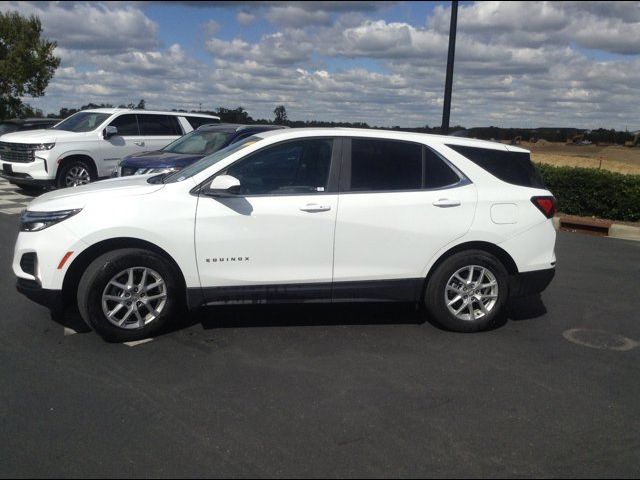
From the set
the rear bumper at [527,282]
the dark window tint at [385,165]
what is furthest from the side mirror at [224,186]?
the rear bumper at [527,282]

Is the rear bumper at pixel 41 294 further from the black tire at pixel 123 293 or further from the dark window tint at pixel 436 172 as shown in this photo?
the dark window tint at pixel 436 172

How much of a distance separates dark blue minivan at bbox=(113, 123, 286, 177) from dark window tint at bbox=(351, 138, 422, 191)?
5.46 metres

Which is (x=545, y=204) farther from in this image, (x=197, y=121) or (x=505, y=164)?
(x=197, y=121)

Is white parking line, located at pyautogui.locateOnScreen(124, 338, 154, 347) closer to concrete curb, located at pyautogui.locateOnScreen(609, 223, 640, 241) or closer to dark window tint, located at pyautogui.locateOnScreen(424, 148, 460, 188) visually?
dark window tint, located at pyautogui.locateOnScreen(424, 148, 460, 188)

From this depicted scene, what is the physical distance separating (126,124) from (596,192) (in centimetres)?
985

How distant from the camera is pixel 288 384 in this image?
14.4 feet

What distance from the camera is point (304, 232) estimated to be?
5.18m

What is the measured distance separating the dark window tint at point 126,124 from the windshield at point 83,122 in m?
0.24

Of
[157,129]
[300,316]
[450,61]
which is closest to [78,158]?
[157,129]

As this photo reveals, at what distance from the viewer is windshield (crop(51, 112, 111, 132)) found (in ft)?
46.1

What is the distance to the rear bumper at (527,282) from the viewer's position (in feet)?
18.6

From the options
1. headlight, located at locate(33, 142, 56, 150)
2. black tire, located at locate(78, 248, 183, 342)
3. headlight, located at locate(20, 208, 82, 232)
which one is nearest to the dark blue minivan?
headlight, located at locate(33, 142, 56, 150)

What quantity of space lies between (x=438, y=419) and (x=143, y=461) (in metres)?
1.74

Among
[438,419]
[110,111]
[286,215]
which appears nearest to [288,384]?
[438,419]
